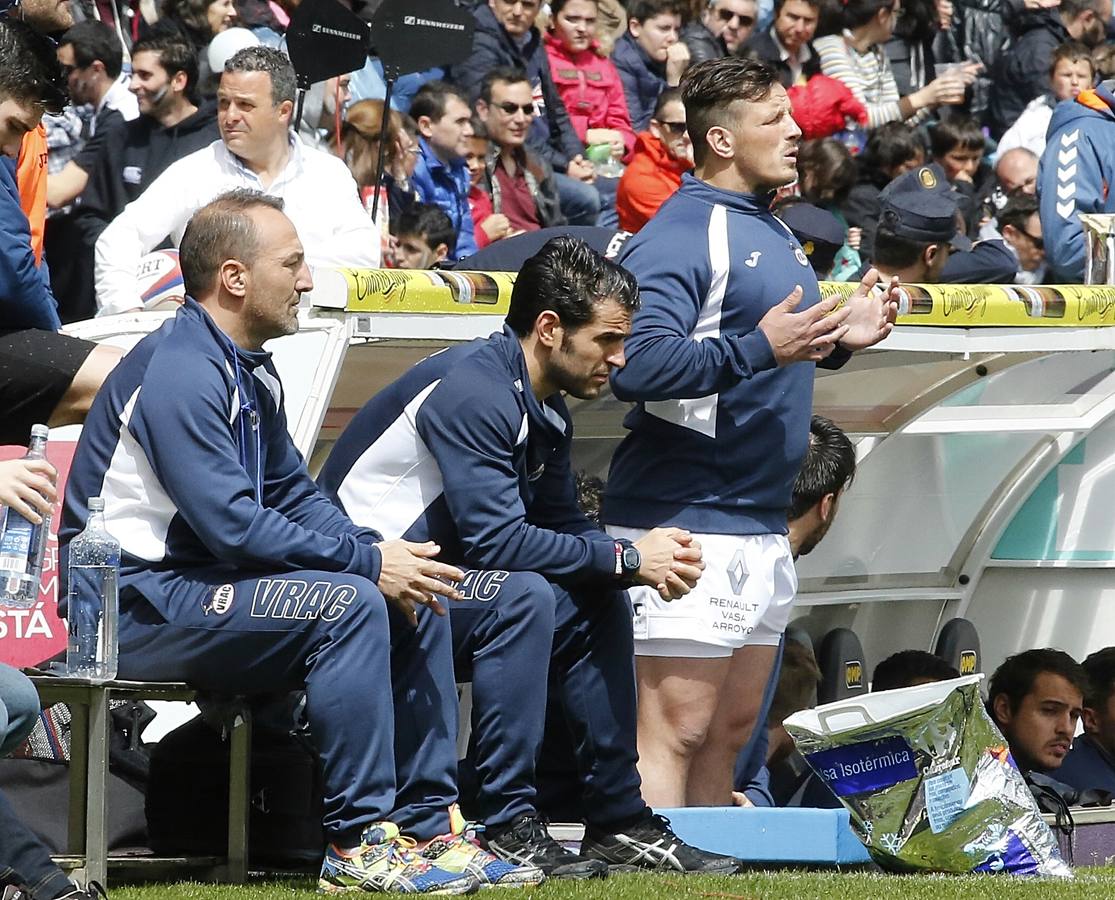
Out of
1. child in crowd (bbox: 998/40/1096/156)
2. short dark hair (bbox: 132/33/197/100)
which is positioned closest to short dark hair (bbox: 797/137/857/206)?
child in crowd (bbox: 998/40/1096/156)

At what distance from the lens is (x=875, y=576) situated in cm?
738

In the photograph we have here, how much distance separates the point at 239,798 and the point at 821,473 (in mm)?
2451

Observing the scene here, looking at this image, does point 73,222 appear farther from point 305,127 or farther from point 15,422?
point 15,422

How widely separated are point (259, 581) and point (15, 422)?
1.13 m

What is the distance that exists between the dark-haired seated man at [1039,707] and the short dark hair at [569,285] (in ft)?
8.70

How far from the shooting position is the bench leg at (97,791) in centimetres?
417

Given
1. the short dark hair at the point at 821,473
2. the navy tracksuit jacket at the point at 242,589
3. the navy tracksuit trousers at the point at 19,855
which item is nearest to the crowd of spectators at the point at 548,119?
the short dark hair at the point at 821,473

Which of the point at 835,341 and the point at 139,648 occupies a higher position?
the point at 835,341

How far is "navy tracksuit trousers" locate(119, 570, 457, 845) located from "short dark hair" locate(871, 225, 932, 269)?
3.32 m

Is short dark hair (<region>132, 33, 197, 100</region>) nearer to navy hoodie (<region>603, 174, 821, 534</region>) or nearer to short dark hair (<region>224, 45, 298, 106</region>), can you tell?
short dark hair (<region>224, 45, 298, 106</region>)

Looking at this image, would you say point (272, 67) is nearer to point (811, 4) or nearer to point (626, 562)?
point (626, 562)

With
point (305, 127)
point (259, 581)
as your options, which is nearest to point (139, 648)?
point (259, 581)

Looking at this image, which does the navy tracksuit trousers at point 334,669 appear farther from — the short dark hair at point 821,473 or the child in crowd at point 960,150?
the child in crowd at point 960,150

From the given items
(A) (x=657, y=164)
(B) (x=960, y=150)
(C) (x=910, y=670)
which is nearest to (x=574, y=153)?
(A) (x=657, y=164)
